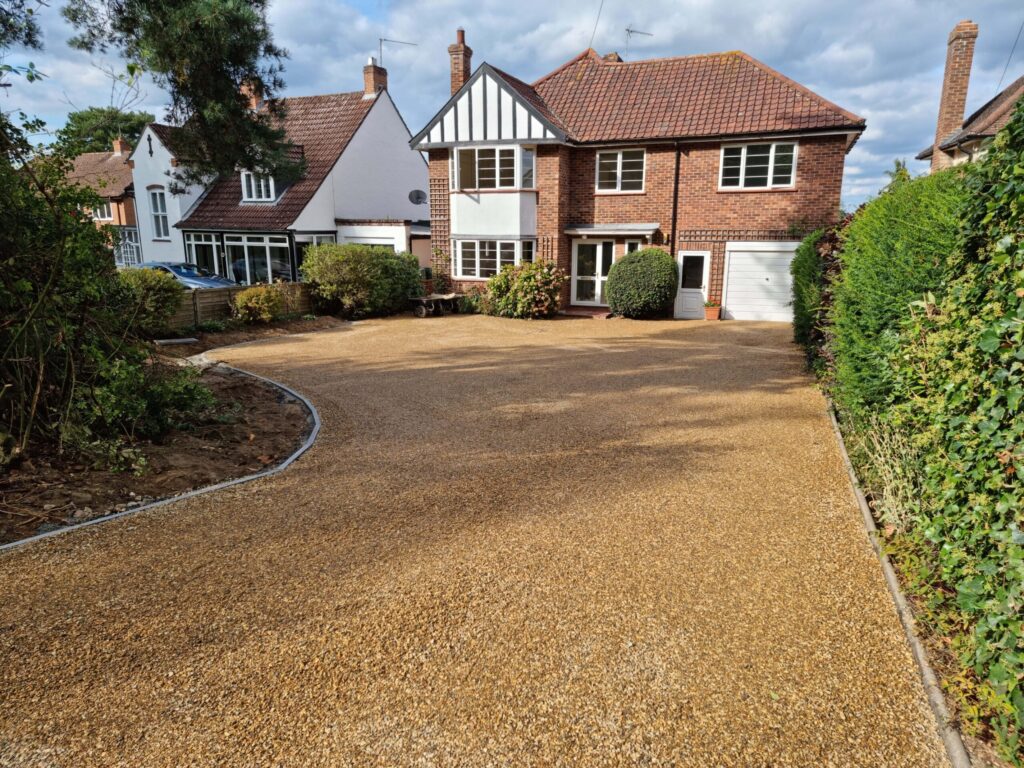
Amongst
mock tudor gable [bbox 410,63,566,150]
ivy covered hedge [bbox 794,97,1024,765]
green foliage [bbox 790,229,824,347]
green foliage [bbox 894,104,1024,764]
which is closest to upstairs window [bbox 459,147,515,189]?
mock tudor gable [bbox 410,63,566,150]

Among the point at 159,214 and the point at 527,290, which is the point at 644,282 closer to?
the point at 527,290

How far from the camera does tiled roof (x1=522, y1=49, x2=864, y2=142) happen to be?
1797cm

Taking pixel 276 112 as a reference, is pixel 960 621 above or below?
below

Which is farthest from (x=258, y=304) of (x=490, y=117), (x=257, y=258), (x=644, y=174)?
(x=644, y=174)

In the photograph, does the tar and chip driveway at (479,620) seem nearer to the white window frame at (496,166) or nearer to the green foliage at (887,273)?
the green foliage at (887,273)

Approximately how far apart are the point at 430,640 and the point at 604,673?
3.43ft

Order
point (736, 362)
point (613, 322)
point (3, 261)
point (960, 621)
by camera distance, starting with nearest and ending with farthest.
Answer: point (960, 621) < point (3, 261) < point (736, 362) < point (613, 322)

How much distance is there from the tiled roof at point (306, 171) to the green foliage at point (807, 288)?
1702cm

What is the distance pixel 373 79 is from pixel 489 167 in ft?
28.3

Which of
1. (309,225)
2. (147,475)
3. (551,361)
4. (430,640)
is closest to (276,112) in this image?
(309,225)

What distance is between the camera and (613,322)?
61.1 ft

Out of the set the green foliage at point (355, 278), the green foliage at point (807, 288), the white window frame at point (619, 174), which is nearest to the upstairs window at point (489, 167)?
the white window frame at point (619, 174)

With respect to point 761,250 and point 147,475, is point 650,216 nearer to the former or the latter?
point 761,250

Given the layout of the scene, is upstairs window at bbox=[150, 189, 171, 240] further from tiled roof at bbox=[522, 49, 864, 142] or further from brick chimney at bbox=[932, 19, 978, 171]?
brick chimney at bbox=[932, 19, 978, 171]
